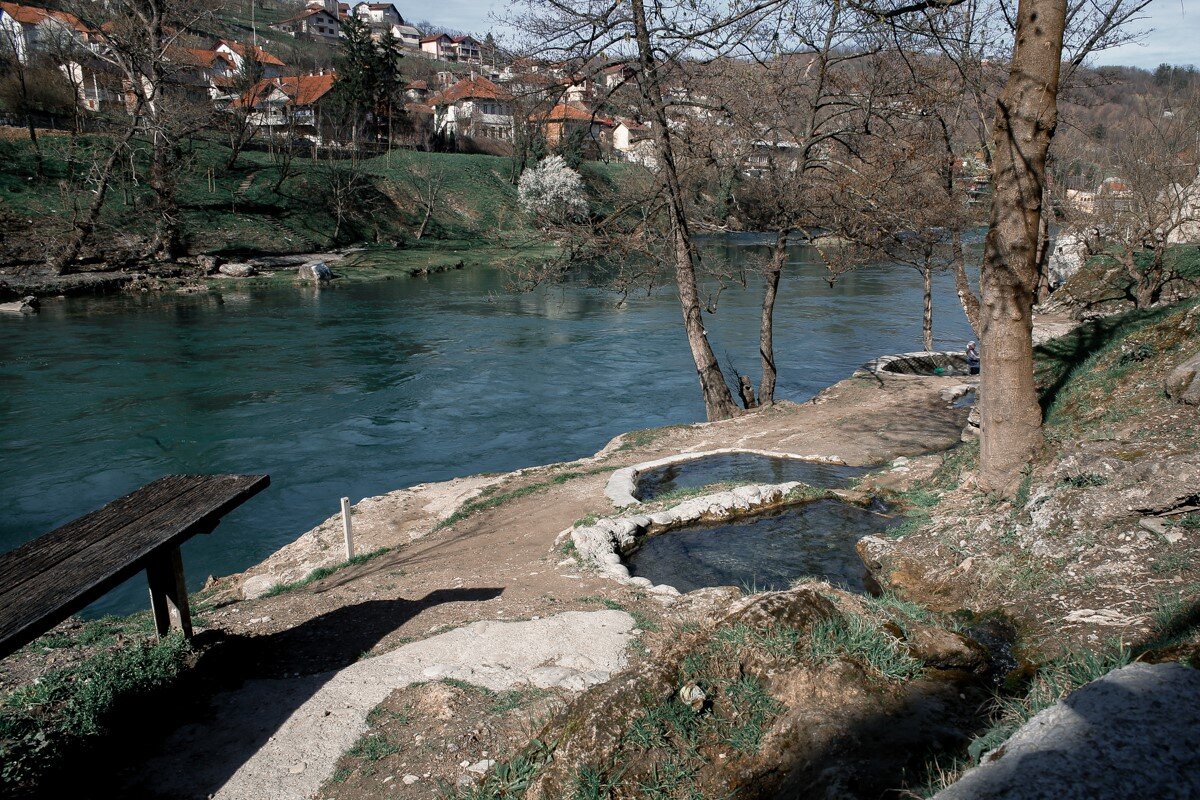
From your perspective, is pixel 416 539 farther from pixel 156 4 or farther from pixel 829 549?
pixel 156 4

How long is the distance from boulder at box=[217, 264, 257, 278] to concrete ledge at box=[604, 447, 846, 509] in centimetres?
3083

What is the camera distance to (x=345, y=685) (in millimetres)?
5180

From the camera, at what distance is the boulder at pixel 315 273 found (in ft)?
123

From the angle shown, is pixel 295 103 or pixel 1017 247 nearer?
pixel 1017 247

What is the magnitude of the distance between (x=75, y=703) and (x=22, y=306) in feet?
98.8

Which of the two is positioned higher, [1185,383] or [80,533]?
[1185,383]

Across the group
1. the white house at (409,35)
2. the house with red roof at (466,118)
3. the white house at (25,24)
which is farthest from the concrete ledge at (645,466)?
the white house at (409,35)

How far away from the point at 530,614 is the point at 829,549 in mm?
3287

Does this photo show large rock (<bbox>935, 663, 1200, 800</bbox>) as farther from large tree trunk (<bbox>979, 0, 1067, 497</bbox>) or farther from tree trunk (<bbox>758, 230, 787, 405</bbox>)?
tree trunk (<bbox>758, 230, 787, 405</bbox>)

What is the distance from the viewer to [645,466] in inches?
465

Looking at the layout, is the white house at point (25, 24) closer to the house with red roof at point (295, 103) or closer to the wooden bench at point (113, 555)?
the house with red roof at point (295, 103)

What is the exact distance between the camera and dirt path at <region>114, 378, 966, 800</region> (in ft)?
15.0

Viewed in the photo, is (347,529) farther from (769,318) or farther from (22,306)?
(22,306)

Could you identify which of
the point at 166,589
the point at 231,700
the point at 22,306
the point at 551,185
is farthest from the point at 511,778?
the point at 551,185
